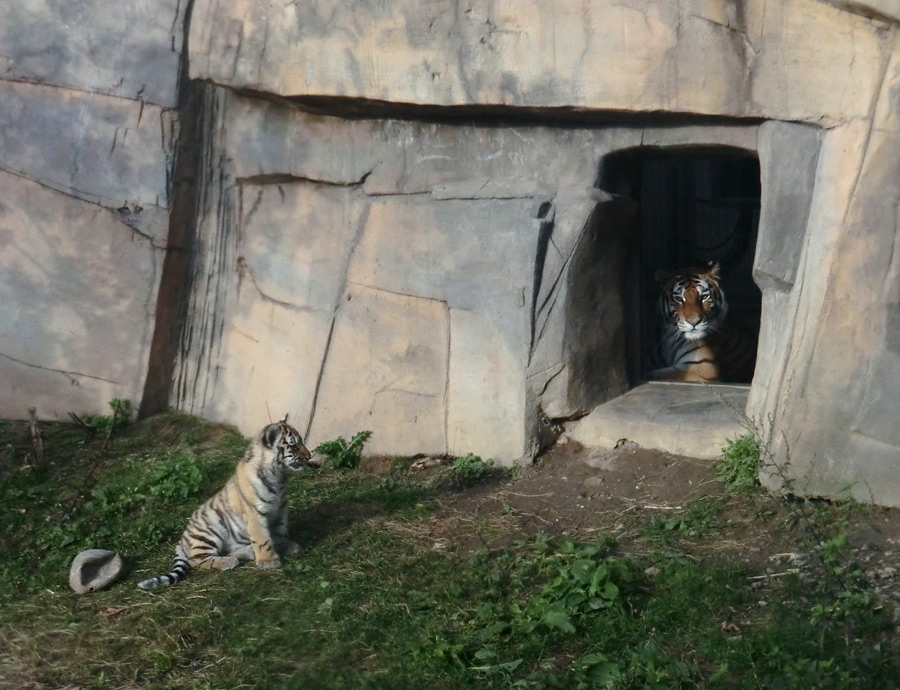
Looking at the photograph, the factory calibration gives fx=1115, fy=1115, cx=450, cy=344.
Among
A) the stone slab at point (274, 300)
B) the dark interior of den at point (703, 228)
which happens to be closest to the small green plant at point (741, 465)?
the stone slab at point (274, 300)

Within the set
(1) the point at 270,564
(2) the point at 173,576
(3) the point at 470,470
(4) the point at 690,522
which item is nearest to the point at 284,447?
(1) the point at 270,564

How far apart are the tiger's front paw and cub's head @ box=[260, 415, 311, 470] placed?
448 millimetres

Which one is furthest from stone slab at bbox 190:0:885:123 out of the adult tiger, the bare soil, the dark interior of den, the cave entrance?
the dark interior of den

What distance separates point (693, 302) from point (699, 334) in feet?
0.81

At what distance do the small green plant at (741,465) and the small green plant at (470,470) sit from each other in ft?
4.26

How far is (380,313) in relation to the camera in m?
6.71

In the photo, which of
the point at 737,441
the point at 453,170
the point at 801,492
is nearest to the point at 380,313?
the point at 453,170

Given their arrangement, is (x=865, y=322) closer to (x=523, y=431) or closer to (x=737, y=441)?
(x=737, y=441)

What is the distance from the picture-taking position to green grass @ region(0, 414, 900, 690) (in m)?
3.92

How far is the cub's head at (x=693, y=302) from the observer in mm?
8141

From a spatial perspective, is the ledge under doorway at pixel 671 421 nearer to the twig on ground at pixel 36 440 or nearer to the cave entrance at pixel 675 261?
the cave entrance at pixel 675 261

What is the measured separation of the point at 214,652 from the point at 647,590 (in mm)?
1748

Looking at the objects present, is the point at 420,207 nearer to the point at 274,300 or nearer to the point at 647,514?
the point at 274,300

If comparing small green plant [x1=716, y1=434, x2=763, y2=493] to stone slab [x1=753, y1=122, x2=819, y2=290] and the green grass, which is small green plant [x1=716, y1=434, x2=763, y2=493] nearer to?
the green grass
